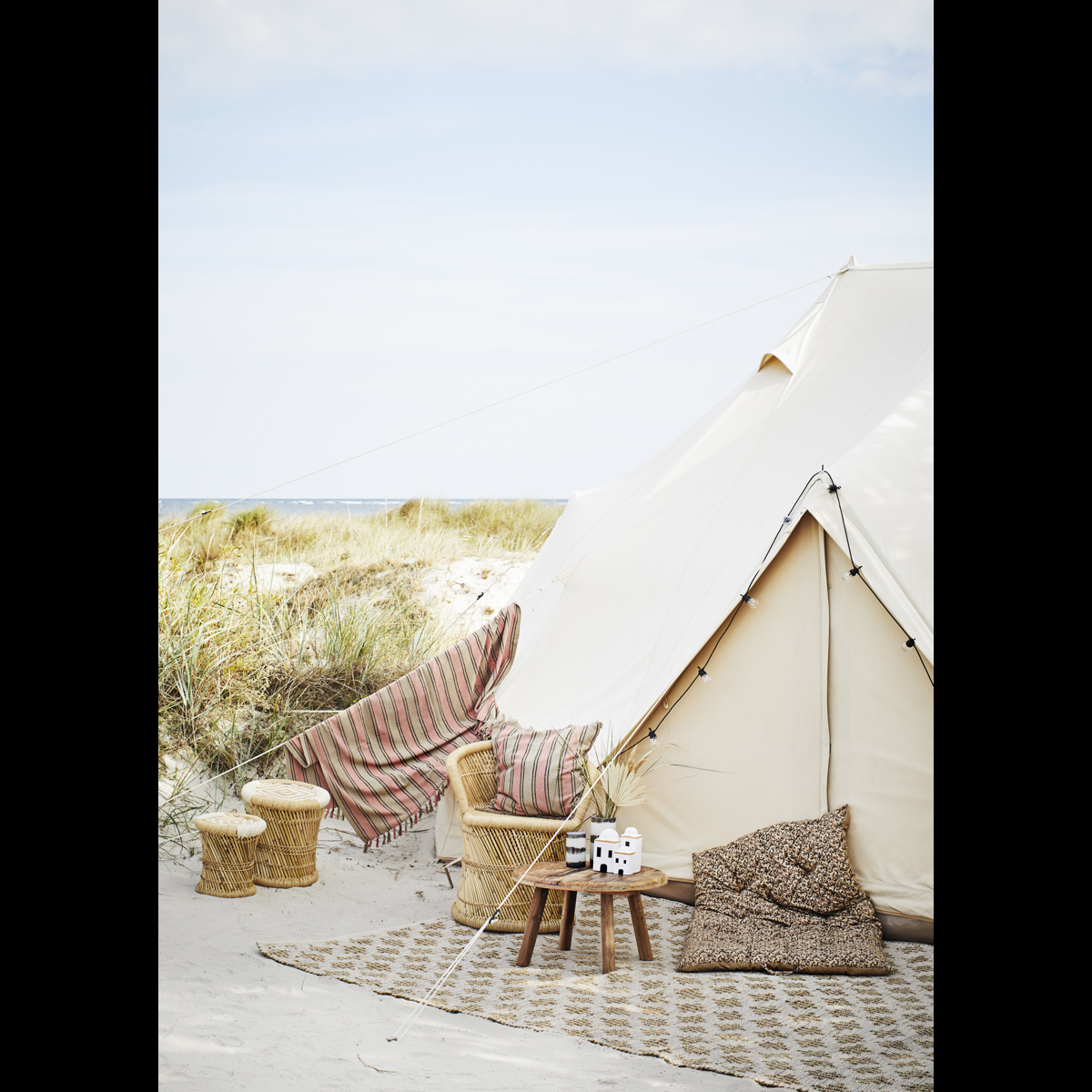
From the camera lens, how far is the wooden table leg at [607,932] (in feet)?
10.3

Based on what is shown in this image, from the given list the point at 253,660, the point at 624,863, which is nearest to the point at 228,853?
the point at 253,660

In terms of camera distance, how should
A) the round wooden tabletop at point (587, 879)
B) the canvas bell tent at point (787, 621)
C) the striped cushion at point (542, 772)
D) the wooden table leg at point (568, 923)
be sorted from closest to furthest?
the round wooden tabletop at point (587, 879) < the wooden table leg at point (568, 923) < the canvas bell tent at point (787, 621) < the striped cushion at point (542, 772)

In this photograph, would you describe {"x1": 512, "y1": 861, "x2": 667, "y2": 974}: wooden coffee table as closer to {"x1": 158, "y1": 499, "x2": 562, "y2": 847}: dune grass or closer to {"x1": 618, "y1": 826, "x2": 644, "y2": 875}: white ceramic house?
{"x1": 618, "y1": 826, "x2": 644, "y2": 875}: white ceramic house

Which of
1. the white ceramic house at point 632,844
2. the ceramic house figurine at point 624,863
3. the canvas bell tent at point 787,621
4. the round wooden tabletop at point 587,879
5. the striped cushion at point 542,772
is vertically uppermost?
the canvas bell tent at point 787,621

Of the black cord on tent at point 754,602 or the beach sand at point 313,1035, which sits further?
the black cord on tent at point 754,602

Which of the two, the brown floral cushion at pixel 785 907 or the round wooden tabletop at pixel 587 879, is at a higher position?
the round wooden tabletop at pixel 587 879

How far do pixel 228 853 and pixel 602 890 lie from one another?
1.52m

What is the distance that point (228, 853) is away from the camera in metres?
3.75

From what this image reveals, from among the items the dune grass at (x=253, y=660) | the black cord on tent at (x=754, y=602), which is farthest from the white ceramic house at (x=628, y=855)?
the dune grass at (x=253, y=660)

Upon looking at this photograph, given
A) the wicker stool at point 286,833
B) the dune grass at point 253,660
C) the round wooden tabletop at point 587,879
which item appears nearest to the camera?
the round wooden tabletop at point 587,879

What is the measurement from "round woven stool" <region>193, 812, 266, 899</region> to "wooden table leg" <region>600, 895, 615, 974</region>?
54.2 inches

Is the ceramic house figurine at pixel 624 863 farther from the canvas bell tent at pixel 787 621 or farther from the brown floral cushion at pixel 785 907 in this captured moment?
the canvas bell tent at pixel 787 621

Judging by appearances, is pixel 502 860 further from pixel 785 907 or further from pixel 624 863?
pixel 785 907
